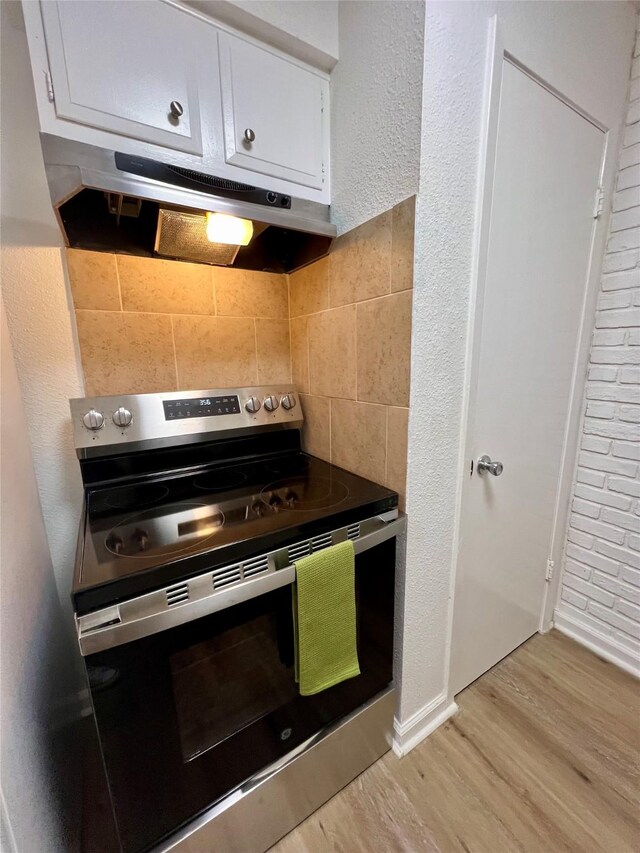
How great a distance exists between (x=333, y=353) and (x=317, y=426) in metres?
0.29

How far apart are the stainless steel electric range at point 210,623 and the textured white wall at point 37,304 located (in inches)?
3.6

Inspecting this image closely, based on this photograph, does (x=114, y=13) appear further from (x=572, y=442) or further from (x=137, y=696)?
(x=572, y=442)

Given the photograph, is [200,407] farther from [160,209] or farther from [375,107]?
[375,107]

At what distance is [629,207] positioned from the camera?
1.28 m

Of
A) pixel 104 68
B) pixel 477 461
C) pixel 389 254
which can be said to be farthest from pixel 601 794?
pixel 104 68

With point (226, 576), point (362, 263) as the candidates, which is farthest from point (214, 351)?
point (226, 576)

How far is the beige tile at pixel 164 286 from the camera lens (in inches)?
42.7

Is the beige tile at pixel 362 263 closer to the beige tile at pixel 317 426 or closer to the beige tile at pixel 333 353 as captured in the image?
the beige tile at pixel 333 353

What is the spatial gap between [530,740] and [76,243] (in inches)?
83.3

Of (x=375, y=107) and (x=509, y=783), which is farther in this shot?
(x=509, y=783)

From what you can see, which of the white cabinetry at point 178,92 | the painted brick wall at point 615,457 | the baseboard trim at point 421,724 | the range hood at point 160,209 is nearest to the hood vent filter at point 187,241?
the range hood at point 160,209

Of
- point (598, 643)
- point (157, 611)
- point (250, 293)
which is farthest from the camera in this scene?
point (598, 643)

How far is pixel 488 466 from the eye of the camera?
3.62 feet

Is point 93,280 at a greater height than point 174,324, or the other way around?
point 93,280
